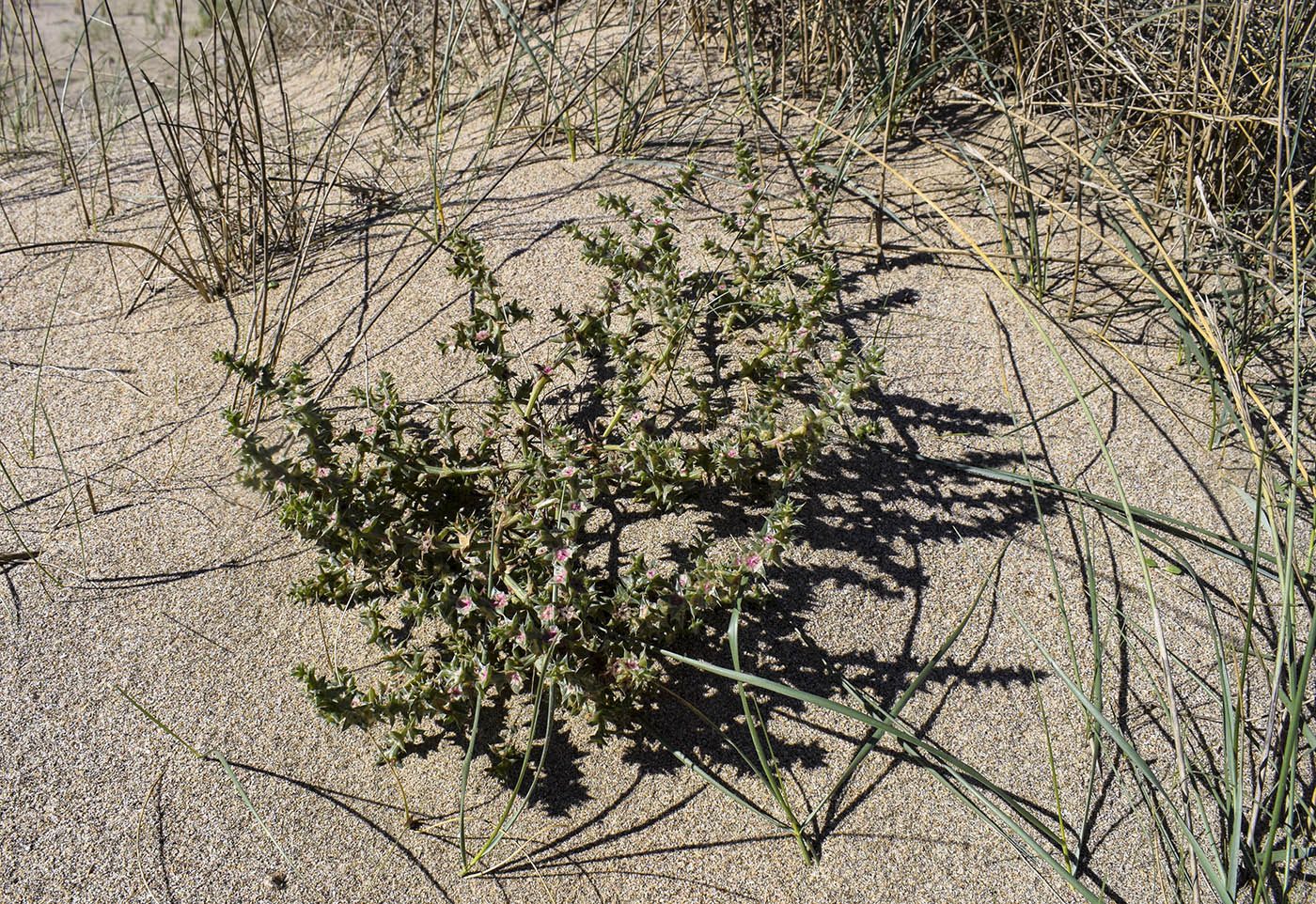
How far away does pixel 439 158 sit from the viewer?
276 cm

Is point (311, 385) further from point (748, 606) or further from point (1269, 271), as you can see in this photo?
point (1269, 271)

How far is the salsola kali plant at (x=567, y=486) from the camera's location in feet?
4.73

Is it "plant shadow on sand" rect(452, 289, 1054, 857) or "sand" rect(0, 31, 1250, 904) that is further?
"plant shadow on sand" rect(452, 289, 1054, 857)

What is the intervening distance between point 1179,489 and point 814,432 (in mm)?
720

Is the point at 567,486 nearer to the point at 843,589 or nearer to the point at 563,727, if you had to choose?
the point at 563,727

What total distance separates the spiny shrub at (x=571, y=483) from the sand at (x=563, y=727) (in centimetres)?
10

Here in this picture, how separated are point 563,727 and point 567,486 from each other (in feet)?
1.25

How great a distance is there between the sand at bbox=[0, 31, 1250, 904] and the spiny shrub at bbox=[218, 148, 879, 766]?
103 millimetres

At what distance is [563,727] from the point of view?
1.49 m

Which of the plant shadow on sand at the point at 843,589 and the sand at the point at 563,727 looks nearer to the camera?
the sand at the point at 563,727

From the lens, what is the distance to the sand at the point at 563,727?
1.35 m

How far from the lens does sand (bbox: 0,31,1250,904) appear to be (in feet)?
4.42

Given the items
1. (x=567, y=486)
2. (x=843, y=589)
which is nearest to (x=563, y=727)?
(x=567, y=486)

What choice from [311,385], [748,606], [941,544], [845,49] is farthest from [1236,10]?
[311,385]
